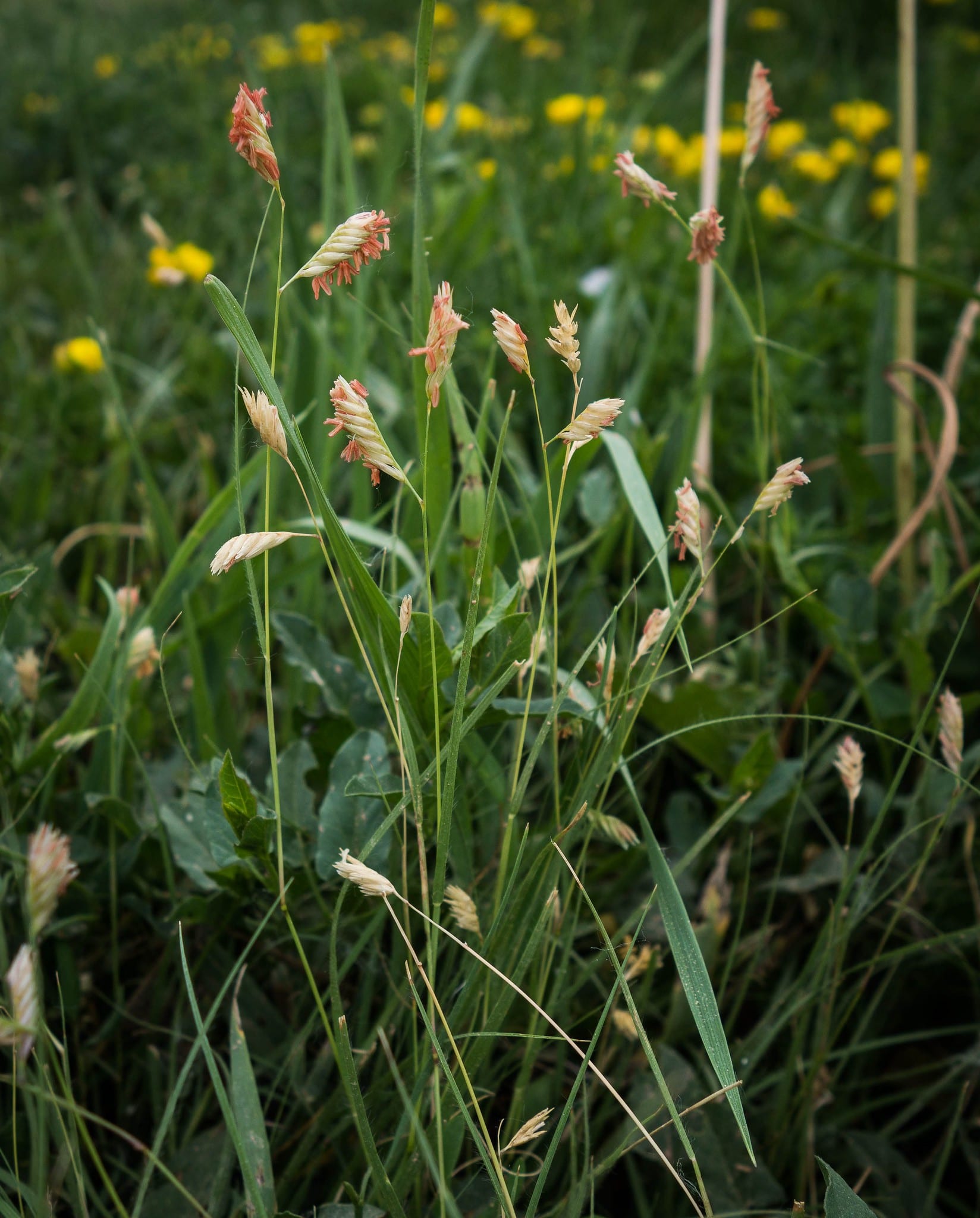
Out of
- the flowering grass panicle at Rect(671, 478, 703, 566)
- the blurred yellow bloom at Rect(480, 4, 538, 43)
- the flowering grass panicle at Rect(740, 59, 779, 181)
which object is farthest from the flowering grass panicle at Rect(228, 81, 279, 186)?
the blurred yellow bloom at Rect(480, 4, 538, 43)

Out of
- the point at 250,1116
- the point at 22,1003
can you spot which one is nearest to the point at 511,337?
the point at 22,1003

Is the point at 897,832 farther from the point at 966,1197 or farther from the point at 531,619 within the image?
the point at 531,619

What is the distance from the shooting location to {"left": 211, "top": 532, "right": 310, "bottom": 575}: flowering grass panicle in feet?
1.51

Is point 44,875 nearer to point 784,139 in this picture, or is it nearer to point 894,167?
point 894,167

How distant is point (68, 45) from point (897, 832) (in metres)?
3.47

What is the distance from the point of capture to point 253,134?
0.47 m

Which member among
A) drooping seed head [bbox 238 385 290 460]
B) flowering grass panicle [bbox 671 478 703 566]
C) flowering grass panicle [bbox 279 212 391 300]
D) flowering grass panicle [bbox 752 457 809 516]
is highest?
flowering grass panicle [bbox 279 212 391 300]

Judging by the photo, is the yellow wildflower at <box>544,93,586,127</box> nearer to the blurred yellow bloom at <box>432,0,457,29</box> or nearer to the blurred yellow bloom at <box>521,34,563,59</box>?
the blurred yellow bloom at <box>521,34,563,59</box>

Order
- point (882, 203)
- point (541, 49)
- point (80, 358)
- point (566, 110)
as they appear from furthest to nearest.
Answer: point (541, 49) → point (566, 110) → point (882, 203) → point (80, 358)

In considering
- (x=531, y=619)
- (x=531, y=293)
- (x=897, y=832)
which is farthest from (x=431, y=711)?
(x=531, y=293)

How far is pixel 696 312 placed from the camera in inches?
62.9

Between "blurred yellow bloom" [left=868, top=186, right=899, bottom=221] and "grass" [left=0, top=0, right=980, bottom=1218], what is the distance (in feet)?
1.62

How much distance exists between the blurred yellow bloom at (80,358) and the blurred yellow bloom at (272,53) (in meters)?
2.03

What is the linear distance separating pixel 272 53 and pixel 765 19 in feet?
6.05
